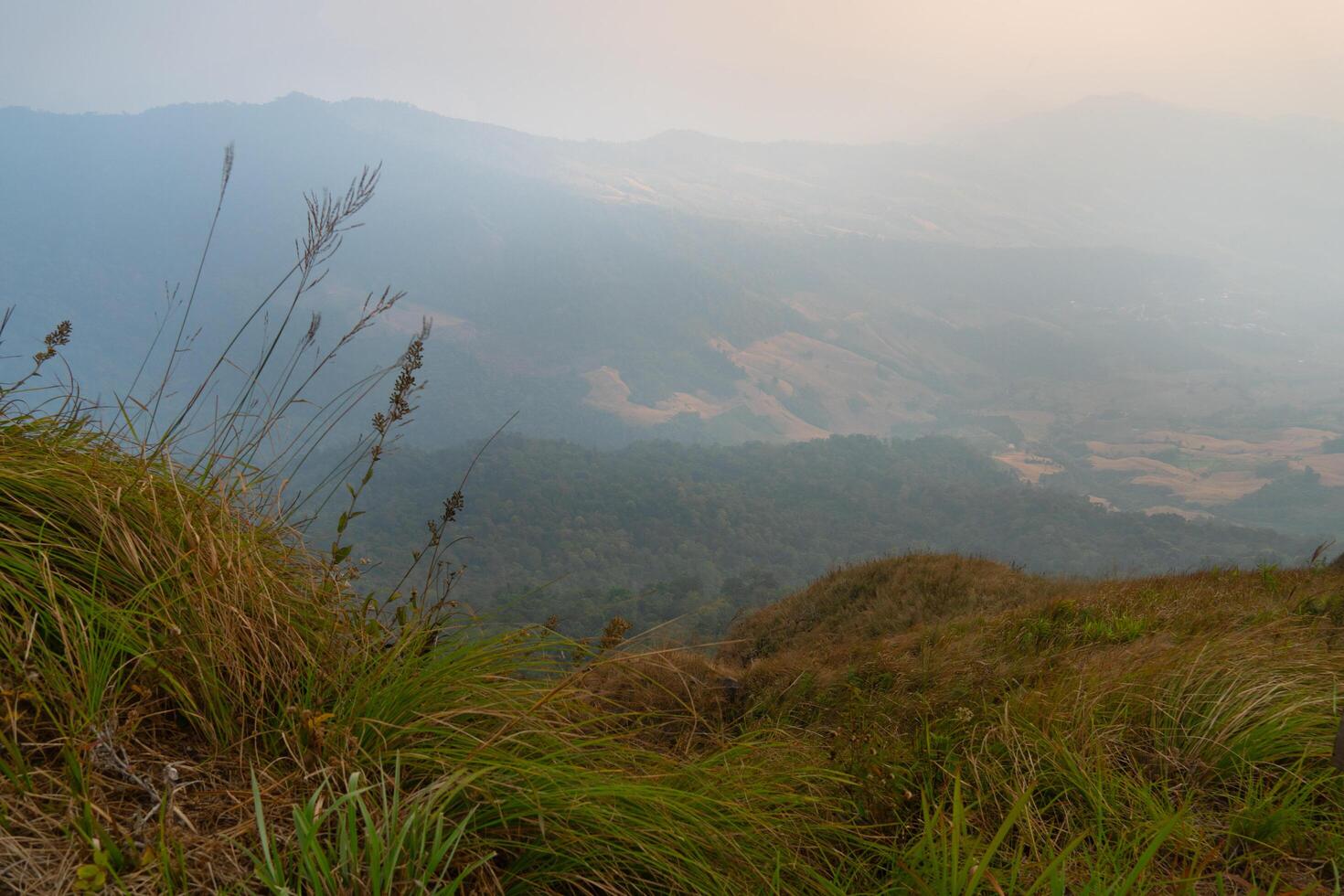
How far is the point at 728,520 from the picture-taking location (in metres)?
98.3

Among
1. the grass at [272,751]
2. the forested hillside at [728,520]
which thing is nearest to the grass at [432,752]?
the grass at [272,751]

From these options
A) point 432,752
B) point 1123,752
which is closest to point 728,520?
point 1123,752

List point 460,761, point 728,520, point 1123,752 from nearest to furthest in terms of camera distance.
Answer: point 460,761, point 1123,752, point 728,520

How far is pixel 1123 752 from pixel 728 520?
96729 mm

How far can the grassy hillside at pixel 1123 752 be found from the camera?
5.63ft

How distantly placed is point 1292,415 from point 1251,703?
22269cm

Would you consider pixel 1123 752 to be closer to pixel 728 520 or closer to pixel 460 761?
pixel 460 761

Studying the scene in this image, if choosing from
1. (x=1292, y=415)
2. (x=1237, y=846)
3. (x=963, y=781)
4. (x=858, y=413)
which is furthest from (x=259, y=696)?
(x=1292, y=415)

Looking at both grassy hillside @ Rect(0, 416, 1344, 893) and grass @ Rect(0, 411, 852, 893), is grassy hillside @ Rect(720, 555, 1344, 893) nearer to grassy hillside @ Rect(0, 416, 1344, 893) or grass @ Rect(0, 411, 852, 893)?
grassy hillside @ Rect(0, 416, 1344, 893)

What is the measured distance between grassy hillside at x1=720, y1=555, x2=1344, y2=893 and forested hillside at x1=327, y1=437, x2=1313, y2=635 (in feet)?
188

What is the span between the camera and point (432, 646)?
1.98 metres

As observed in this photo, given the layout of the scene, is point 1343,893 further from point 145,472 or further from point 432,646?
point 145,472

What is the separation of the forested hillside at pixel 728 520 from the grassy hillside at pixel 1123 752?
5733 cm

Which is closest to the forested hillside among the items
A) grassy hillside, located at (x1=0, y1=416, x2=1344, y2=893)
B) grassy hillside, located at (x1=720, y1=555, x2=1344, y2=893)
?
grassy hillside, located at (x1=720, y1=555, x2=1344, y2=893)
